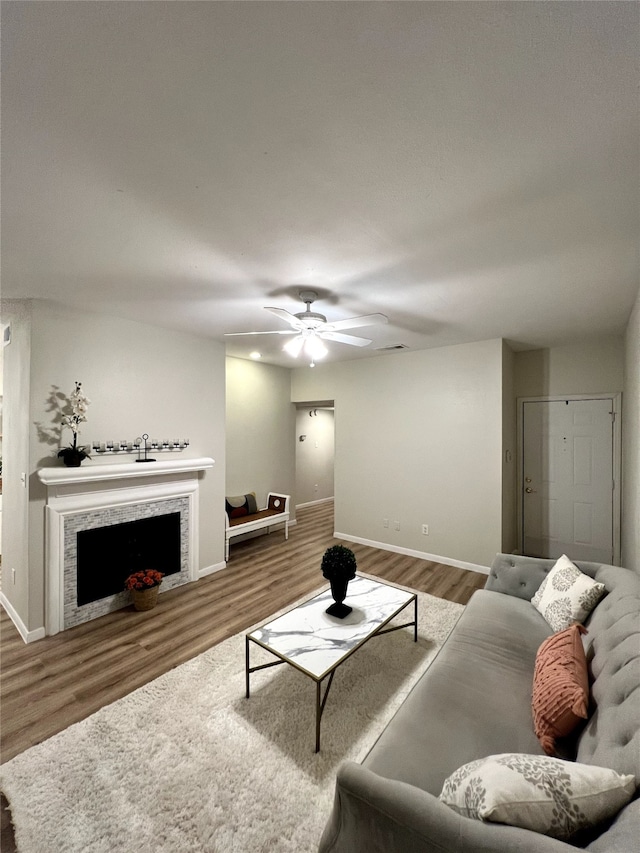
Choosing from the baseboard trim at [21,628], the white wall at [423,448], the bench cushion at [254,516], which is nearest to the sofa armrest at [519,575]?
the white wall at [423,448]

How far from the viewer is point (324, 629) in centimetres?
216

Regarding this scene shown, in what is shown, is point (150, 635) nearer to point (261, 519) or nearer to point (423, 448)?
point (261, 519)

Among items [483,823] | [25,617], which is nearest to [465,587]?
[483,823]

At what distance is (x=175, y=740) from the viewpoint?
1.82 m

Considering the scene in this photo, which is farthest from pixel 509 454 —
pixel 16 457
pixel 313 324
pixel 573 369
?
pixel 16 457

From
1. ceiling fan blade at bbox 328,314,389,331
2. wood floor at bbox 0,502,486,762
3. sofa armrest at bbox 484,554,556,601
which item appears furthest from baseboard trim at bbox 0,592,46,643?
sofa armrest at bbox 484,554,556,601

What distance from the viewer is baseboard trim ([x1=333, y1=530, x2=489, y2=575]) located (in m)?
4.10

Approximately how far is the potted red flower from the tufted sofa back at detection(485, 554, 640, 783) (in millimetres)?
3130

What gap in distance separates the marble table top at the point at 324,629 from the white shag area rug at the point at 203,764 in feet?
1.25

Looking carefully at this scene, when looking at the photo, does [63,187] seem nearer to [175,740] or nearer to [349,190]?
[349,190]

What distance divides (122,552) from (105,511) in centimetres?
44

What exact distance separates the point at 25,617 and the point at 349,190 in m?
3.73

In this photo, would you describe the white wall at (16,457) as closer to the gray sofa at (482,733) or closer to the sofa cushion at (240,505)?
the sofa cushion at (240,505)

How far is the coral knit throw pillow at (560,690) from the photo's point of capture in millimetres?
1282
